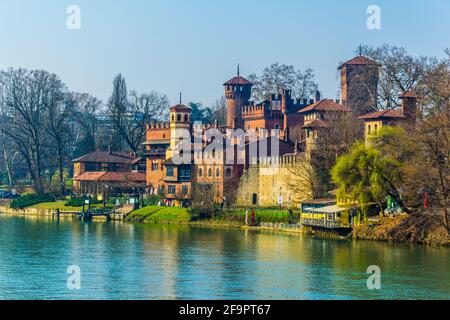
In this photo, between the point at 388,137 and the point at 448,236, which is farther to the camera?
the point at 388,137

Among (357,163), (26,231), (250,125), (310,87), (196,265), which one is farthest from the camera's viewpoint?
(310,87)

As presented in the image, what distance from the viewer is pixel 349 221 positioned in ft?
197

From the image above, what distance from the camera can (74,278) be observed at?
43062 mm

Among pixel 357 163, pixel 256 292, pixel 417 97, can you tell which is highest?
pixel 417 97

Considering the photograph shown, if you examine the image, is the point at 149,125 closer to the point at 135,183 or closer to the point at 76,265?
the point at 135,183

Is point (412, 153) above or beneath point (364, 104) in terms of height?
beneath

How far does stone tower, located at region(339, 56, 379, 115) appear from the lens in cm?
8438

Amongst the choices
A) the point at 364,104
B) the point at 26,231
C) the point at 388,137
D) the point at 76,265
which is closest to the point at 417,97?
the point at 388,137

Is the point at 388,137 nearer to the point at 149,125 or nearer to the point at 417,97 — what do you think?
the point at 417,97

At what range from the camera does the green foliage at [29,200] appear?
85.4 m

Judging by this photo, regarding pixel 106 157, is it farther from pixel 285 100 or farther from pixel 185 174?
pixel 285 100

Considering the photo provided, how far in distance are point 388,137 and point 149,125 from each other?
3651cm

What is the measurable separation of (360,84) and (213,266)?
4110 centimetres

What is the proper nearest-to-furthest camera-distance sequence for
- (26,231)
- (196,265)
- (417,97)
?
(196,265) < (26,231) < (417,97)
